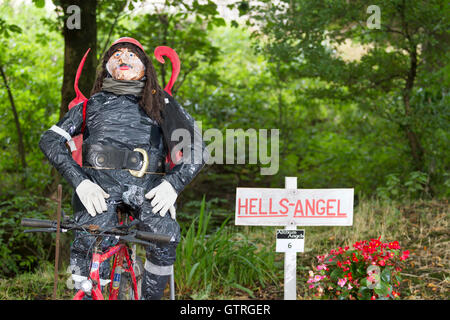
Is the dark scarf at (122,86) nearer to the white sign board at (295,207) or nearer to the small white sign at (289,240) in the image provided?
the white sign board at (295,207)

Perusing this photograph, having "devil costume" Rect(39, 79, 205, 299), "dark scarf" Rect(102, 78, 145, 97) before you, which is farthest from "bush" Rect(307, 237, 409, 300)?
"dark scarf" Rect(102, 78, 145, 97)

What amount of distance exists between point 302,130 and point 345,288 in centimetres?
453

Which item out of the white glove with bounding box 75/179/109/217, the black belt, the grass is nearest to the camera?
the white glove with bounding box 75/179/109/217

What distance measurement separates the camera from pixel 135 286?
2.83 meters

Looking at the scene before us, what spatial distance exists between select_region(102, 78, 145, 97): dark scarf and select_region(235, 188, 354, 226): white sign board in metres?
0.86

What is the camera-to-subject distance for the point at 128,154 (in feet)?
8.91

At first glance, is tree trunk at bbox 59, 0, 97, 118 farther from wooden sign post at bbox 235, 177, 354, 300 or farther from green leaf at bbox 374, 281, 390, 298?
green leaf at bbox 374, 281, 390, 298

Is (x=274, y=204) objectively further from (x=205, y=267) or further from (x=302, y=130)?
(x=302, y=130)

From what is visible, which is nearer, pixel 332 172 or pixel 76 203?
pixel 76 203

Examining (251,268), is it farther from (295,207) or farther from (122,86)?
(122,86)

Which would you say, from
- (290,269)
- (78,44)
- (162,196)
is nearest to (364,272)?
(290,269)

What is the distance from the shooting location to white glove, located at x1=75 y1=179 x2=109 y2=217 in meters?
2.57
